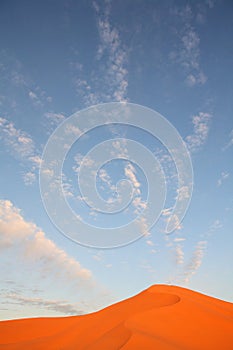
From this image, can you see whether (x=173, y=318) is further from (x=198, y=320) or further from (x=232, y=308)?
(x=232, y=308)

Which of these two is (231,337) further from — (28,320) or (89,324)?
(28,320)

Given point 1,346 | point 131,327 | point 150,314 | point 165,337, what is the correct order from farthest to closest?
point 1,346
point 150,314
point 131,327
point 165,337

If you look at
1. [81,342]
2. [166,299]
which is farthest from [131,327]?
[166,299]

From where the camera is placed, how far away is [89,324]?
10.2 m

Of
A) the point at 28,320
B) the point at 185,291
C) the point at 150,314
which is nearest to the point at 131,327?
the point at 150,314

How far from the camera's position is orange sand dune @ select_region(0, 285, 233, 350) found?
6977mm

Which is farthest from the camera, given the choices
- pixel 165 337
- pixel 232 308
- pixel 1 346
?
pixel 232 308

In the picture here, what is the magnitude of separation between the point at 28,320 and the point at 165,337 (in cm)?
854

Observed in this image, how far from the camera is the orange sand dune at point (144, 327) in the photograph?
698 centimetres

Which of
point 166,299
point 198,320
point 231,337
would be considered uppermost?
point 166,299

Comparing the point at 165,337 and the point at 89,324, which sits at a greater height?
the point at 89,324

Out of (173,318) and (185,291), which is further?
(185,291)

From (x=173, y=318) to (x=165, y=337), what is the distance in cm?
124

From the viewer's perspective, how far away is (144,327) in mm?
7727
